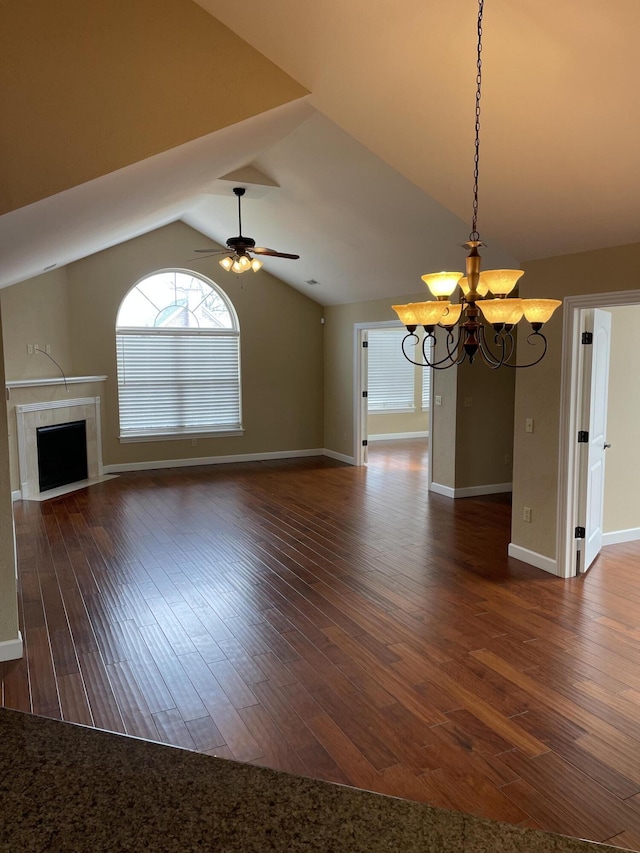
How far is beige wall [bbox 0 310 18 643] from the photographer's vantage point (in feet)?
11.3

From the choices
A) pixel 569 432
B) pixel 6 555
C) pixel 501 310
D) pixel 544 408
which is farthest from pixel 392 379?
pixel 501 310

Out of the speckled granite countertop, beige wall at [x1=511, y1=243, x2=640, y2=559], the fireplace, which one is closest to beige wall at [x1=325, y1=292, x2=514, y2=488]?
beige wall at [x1=511, y1=243, x2=640, y2=559]

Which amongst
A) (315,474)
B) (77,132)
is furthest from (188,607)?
(315,474)

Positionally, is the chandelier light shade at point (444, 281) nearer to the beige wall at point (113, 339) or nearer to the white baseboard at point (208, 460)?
the beige wall at point (113, 339)

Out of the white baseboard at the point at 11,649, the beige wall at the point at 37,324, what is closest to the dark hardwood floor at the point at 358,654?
the white baseboard at the point at 11,649

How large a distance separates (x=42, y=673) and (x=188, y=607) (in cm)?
110

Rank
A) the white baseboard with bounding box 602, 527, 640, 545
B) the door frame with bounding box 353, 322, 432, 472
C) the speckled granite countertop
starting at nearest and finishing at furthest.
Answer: the speckled granite countertop, the white baseboard with bounding box 602, 527, 640, 545, the door frame with bounding box 353, 322, 432, 472

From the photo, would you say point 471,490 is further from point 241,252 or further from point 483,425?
point 241,252

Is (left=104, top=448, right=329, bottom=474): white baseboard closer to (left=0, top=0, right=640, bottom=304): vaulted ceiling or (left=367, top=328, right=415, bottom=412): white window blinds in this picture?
(left=367, top=328, right=415, bottom=412): white window blinds

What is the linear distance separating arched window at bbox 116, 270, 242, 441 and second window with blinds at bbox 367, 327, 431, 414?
10.4 ft

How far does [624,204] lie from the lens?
11.8 ft

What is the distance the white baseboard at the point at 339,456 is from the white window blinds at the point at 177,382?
5.18 feet

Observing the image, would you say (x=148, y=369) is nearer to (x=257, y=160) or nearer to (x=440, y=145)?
(x=257, y=160)

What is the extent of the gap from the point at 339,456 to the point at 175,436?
262 centimetres
